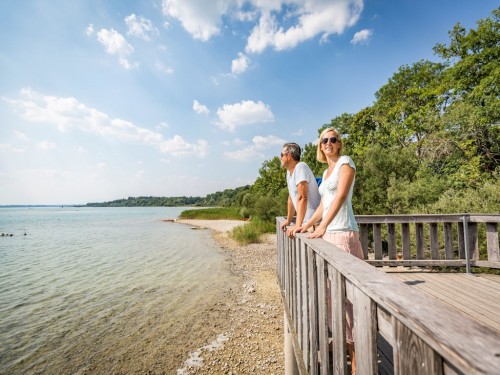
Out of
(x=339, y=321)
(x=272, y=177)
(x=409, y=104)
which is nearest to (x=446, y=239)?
(x=339, y=321)

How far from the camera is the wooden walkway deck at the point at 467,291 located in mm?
2625

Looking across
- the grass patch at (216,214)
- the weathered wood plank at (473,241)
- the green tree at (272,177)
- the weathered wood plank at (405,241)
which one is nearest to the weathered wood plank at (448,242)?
the weathered wood plank at (473,241)

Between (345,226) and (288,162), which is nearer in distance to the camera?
(345,226)

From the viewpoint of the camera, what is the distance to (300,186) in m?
3.03

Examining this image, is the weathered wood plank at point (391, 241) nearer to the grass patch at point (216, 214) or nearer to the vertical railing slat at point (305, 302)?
the vertical railing slat at point (305, 302)

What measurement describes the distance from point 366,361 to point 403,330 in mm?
420

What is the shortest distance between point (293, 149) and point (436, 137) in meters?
→ 15.4

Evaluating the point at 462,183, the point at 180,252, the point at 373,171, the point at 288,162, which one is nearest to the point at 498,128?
the point at 462,183

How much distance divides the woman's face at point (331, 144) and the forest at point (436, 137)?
6.36 meters

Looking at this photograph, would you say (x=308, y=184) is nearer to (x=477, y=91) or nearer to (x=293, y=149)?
(x=293, y=149)

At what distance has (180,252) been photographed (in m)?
16.2

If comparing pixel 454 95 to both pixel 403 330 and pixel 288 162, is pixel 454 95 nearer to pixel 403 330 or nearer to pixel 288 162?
pixel 288 162

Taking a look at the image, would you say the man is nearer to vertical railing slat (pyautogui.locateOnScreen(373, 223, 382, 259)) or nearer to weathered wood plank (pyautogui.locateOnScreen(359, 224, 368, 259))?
weathered wood plank (pyautogui.locateOnScreen(359, 224, 368, 259))

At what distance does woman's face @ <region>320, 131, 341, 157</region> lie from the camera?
263 centimetres
